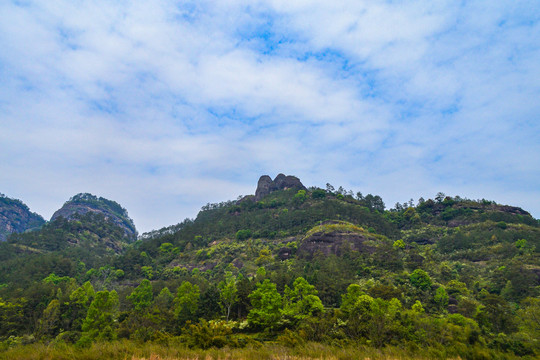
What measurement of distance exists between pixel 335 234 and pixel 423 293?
83.2 ft

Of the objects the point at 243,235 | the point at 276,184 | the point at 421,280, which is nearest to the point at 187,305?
the point at 421,280

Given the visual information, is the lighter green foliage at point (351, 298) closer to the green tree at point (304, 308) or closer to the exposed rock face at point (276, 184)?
the green tree at point (304, 308)

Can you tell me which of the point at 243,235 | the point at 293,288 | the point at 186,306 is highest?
the point at 243,235

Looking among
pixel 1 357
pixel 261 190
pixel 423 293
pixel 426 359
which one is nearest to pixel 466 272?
pixel 423 293

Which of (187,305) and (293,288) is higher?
(293,288)

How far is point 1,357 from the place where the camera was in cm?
1070

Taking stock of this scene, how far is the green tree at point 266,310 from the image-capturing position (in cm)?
2567

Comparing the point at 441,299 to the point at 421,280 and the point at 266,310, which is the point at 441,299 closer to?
the point at 421,280

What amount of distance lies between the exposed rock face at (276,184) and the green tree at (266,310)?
3827 inches

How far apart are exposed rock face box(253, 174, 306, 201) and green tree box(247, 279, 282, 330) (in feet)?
319

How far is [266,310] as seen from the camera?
86.1ft

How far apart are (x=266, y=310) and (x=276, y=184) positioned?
4175 inches

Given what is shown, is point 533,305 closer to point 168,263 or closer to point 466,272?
point 466,272

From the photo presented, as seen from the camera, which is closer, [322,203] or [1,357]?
[1,357]
